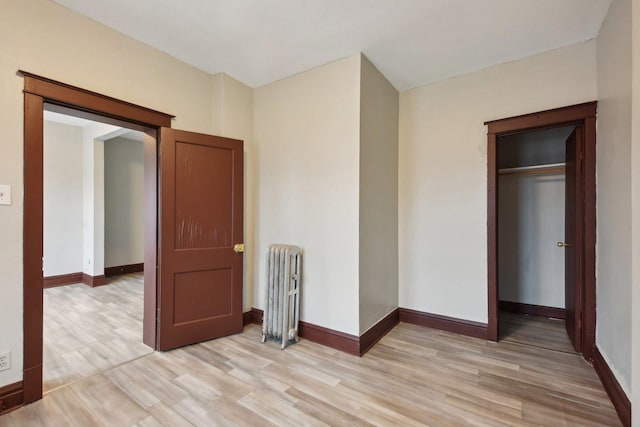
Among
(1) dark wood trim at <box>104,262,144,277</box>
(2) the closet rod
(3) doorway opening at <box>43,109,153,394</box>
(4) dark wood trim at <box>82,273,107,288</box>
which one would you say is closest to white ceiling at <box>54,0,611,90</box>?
(2) the closet rod

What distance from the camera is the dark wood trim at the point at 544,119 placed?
8.16 feet

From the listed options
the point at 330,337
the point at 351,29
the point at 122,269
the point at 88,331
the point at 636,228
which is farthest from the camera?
the point at 122,269

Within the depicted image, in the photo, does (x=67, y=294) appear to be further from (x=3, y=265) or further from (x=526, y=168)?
(x=526, y=168)

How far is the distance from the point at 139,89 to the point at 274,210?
1678 millimetres

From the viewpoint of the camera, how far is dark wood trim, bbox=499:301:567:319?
11.5 ft

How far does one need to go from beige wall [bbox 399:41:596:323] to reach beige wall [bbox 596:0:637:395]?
0.45 meters

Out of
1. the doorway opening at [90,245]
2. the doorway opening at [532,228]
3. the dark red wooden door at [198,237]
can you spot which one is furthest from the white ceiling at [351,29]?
the doorway opening at [90,245]

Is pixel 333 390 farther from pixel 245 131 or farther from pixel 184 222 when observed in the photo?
pixel 245 131

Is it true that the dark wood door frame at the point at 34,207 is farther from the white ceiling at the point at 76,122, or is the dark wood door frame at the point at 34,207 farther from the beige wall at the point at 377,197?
the white ceiling at the point at 76,122

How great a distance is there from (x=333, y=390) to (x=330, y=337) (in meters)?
0.70

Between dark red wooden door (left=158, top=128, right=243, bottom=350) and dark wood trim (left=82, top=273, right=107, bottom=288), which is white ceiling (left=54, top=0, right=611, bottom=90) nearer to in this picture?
dark red wooden door (left=158, top=128, right=243, bottom=350)

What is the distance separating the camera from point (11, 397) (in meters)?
1.85

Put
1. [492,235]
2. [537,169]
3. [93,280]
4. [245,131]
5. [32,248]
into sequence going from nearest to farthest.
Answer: [32,248], [492,235], [245,131], [537,169], [93,280]

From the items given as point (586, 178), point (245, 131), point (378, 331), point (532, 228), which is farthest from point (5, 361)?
point (532, 228)
